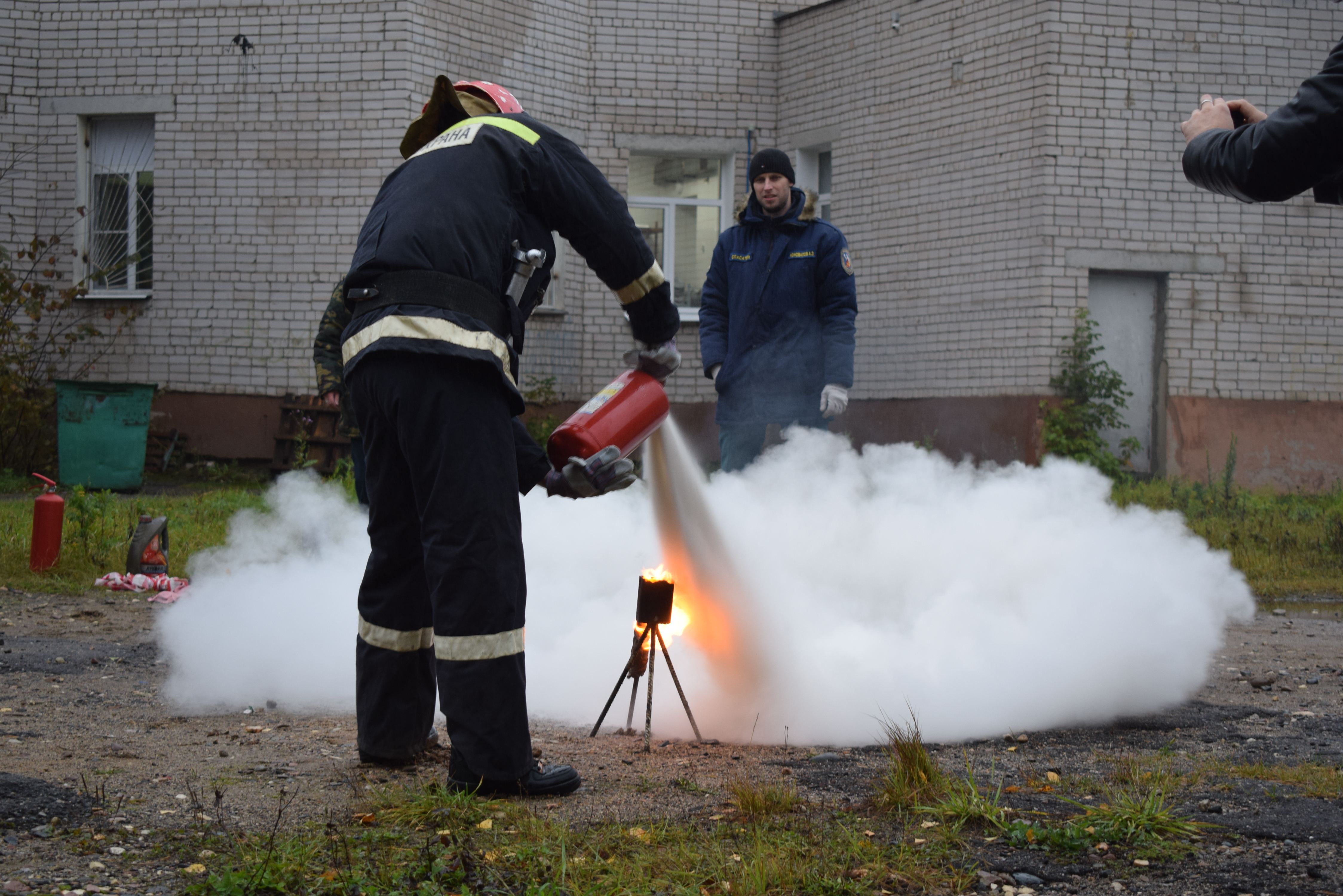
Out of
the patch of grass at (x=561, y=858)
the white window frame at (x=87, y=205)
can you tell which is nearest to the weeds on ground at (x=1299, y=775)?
the patch of grass at (x=561, y=858)

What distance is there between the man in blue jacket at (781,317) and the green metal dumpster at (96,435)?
720cm

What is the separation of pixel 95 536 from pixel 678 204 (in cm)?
828

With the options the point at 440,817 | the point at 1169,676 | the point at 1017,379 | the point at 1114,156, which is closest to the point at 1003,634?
the point at 1169,676

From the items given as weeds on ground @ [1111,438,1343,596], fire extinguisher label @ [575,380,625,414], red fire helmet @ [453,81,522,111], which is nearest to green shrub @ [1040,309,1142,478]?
weeds on ground @ [1111,438,1343,596]

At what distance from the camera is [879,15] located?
12.8 metres

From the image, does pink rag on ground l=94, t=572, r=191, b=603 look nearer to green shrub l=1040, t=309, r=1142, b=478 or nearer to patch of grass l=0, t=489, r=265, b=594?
patch of grass l=0, t=489, r=265, b=594

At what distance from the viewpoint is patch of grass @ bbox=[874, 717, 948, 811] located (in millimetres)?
3012

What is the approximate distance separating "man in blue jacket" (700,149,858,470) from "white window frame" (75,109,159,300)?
27.8ft

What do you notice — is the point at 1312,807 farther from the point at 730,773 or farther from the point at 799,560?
the point at 799,560

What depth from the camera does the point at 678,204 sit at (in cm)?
1421

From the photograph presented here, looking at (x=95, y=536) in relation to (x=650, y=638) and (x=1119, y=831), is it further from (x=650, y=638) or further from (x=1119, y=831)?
(x=1119, y=831)

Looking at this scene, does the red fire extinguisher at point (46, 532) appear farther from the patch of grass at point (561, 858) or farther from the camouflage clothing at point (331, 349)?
the patch of grass at point (561, 858)

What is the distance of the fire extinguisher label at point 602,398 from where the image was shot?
371 centimetres

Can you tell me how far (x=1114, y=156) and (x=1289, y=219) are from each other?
190 cm
